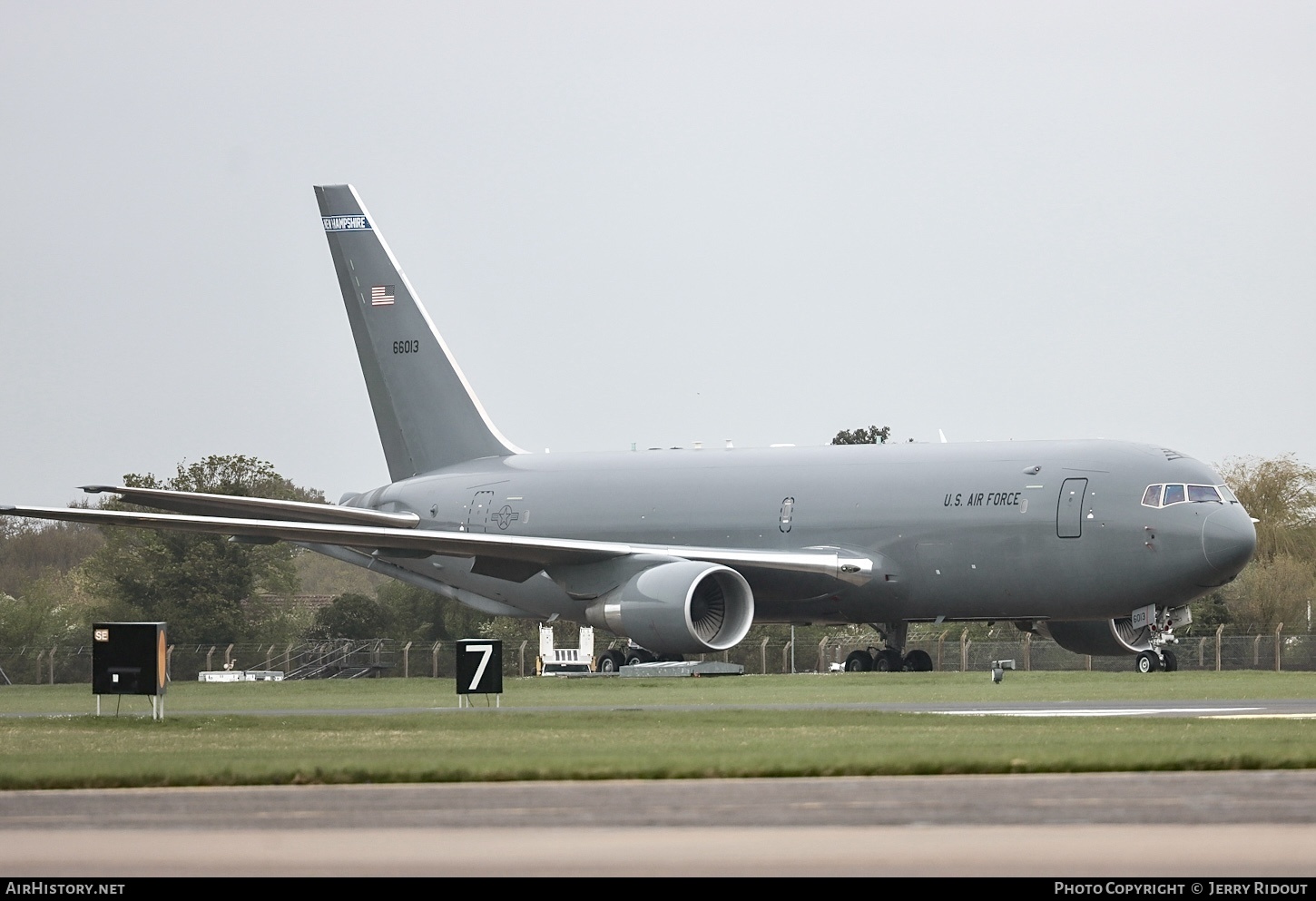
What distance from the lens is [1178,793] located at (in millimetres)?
11430

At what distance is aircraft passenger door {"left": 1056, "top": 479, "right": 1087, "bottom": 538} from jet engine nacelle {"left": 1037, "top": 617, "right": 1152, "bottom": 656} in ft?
10.7

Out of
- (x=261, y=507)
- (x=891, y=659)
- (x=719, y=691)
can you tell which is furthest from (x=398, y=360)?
(x=719, y=691)

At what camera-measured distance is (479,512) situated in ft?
139

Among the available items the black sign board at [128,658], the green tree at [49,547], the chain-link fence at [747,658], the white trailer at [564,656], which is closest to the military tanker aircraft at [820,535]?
the white trailer at [564,656]

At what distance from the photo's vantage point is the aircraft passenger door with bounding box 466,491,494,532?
42.2 metres

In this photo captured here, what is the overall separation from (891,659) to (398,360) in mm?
14247

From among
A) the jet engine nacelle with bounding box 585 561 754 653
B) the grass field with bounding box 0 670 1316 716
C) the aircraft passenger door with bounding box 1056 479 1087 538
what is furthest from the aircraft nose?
the jet engine nacelle with bounding box 585 561 754 653

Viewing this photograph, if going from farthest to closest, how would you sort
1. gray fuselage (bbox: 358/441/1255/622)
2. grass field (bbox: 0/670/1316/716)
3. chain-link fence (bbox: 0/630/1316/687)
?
chain-link fence (bbox: 0/630/1316/687), gray fuselage (bbox: 358/441/1255/622), grass field (bbox: 0/670/1316/716)

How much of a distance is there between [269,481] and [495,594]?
1214 inches

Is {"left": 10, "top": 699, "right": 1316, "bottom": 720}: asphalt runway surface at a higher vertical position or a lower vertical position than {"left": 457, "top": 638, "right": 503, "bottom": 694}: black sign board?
lower

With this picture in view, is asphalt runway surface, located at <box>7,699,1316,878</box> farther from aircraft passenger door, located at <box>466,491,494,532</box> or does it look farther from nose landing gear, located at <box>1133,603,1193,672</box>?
aircraft passenger door, located at <box>466,491,494,532</box>

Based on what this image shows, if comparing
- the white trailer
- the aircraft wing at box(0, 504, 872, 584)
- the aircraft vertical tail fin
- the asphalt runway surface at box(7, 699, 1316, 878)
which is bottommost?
the white trailer

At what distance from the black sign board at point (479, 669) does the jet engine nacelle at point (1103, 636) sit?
14478 millimetres

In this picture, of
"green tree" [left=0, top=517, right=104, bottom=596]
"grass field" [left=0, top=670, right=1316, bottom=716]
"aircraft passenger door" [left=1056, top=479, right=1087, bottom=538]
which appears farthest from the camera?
"green tree" [left=0, top=517, right=104, bottom=596]
